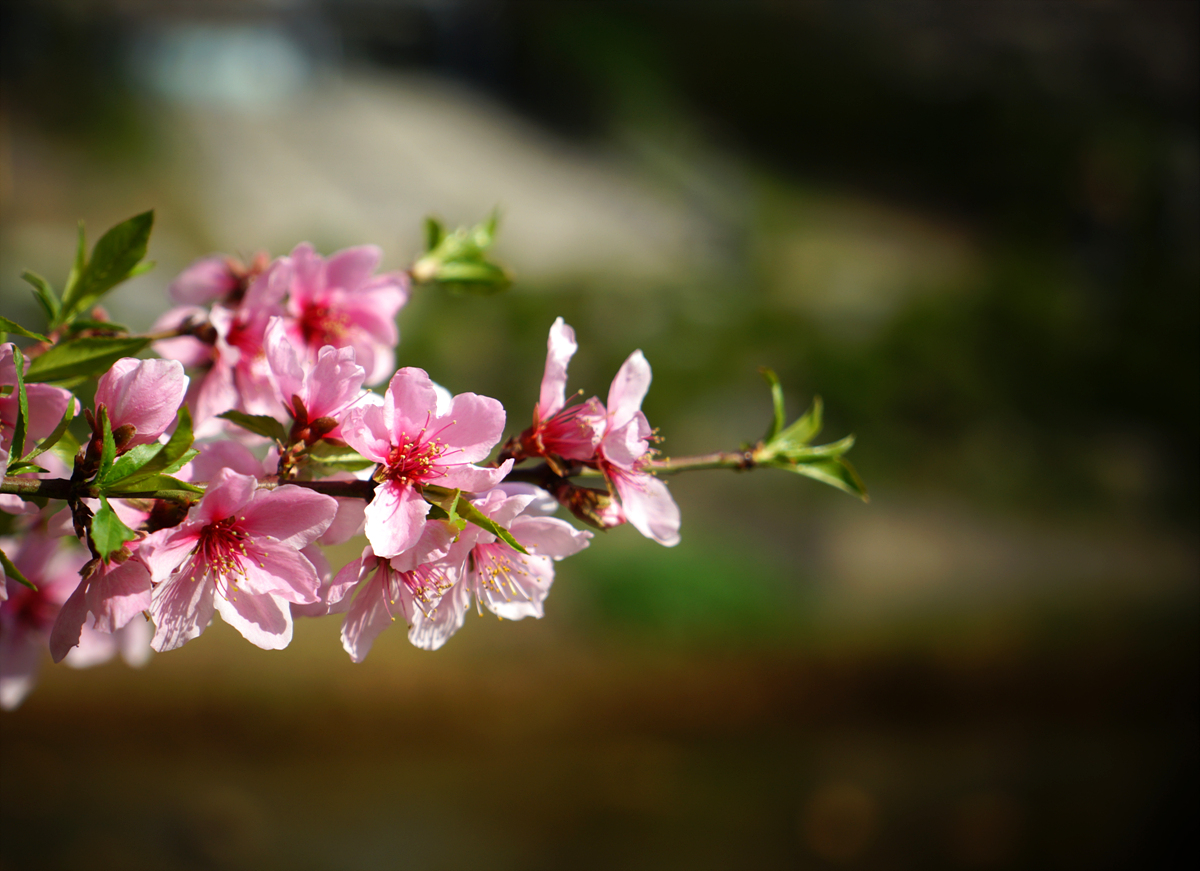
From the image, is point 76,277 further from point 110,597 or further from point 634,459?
point 634,459

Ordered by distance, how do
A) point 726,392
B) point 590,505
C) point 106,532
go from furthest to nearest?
point 726,392 → point 590,505 → point 106,532

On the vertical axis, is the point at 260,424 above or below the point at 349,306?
below

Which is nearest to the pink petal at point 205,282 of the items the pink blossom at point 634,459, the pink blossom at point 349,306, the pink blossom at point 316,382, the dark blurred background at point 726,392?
the pink blossom at point 349,306

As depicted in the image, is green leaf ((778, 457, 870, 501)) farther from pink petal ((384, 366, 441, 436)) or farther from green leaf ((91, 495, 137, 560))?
green leaf ((91, 495, 137, 560))

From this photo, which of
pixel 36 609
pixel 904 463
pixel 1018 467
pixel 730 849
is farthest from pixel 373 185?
pixel 36 609

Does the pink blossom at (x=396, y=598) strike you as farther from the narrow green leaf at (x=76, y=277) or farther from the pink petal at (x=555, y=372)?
the narrow green leaf at (x=76, y=277)

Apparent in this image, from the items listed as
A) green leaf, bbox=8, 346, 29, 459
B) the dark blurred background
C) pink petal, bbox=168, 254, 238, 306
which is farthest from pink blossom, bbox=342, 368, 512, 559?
the dark blurred background

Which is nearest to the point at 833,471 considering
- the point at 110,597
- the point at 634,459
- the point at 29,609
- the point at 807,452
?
the point at 807,452
